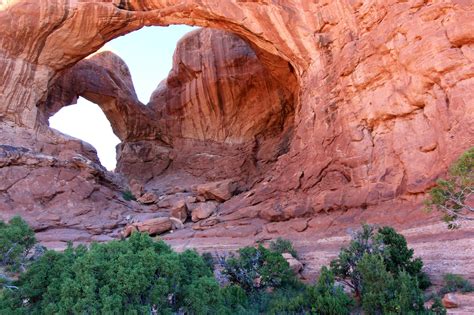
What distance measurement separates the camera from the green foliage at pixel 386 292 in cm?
720

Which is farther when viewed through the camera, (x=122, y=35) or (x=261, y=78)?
(x=261, y=78)

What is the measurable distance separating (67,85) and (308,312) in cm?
2926

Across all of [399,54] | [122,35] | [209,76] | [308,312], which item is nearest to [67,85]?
[122,35]

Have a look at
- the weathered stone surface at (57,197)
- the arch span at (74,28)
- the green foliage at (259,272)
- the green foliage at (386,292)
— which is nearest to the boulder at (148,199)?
the weathered stone surface at (57,197)

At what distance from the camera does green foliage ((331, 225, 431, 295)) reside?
9266 mm

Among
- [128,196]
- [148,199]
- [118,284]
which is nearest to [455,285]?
[118,284]

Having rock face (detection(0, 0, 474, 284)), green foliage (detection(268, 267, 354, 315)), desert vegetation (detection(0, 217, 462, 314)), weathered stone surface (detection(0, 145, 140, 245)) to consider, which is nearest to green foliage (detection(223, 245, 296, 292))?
desert vegetation (detection(0, 217, 462, 314))

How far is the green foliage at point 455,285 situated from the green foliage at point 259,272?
420 cm

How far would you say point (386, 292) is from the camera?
7.77 metres

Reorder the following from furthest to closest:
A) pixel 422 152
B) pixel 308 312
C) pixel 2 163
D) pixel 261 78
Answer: pixel 261 78
pixel 2 163
pixel 422 152
pixel 308 312

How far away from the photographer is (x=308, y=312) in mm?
7918

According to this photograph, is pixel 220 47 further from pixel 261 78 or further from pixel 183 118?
pixel 183 118

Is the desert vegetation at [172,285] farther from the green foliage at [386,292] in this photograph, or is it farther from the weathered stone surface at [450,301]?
the weathered stone surface at [450,301]

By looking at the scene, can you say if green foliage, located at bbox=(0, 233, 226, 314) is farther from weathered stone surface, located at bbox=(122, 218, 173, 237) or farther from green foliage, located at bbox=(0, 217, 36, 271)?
weathered stone surface, located at bbox=(122, 218, 173, 237)
